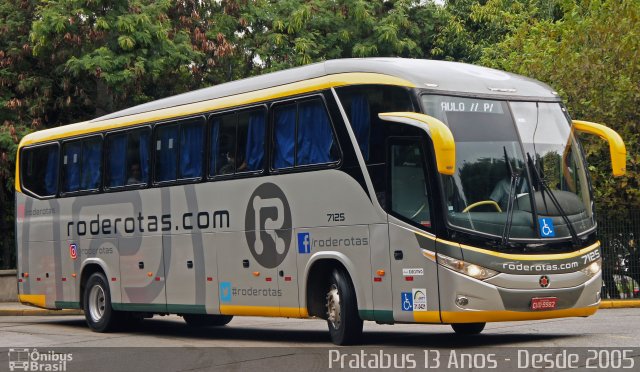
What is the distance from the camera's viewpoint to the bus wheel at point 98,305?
69.4ft

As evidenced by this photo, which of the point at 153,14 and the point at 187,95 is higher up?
the point at 153,14

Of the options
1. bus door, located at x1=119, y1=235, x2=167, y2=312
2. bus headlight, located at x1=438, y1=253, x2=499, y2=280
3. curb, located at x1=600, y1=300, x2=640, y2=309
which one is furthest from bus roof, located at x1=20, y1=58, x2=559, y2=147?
curb, located at x1=600, y1=300, x2=640, y2=309

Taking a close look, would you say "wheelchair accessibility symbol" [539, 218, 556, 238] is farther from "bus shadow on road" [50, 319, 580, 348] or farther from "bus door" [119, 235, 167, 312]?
"bus door" [119, 235, 167, 312]

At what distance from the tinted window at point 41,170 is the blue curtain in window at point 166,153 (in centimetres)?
382

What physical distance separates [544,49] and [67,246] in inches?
568

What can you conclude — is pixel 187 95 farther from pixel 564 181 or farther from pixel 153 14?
pixel 153 14

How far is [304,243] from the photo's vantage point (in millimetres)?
16203

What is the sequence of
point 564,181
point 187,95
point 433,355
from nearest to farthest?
point 433,355 < point 564,181 < point 187,95

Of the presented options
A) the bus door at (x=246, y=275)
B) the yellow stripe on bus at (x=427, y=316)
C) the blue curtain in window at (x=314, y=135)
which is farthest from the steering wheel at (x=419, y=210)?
the bus door at (x=246, y=275)

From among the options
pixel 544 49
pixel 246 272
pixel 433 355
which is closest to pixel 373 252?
pixel 433 355

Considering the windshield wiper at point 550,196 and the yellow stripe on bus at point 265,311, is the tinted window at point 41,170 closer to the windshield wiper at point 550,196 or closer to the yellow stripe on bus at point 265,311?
the yellow stripe on bus at point 265,311

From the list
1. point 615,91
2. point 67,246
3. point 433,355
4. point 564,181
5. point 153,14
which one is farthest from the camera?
point 153,14

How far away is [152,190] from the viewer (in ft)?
64.7

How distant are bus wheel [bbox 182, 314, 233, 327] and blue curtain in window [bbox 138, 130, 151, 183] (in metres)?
3.03
